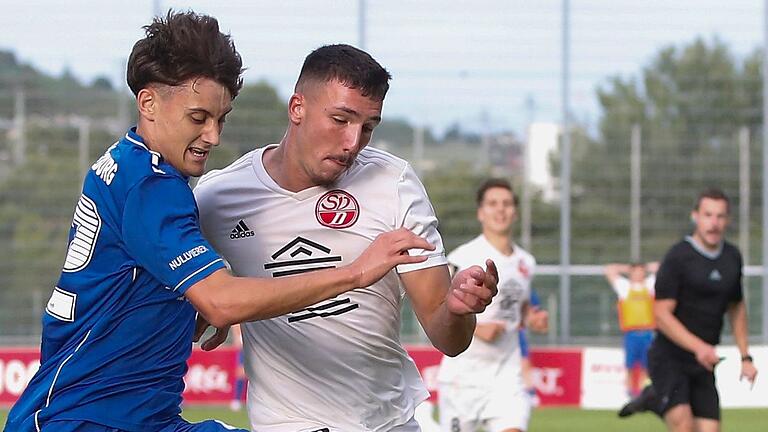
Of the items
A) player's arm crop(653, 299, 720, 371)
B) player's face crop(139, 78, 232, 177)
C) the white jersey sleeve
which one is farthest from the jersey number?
player's arm crop(653, 299, 720, 371)

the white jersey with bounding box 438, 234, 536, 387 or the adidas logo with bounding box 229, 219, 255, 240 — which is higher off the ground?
the adidas logo with bounding box 229, 219, 255, 240

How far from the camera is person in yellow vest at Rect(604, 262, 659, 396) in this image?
18.4 m

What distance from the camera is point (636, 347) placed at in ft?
60.3

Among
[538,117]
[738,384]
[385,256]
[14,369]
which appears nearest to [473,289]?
[385,256]

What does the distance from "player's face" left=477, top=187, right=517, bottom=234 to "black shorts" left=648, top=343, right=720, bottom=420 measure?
1.54 metres

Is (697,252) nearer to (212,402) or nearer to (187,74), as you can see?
(187,74)

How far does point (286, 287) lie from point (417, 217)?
2.78ft

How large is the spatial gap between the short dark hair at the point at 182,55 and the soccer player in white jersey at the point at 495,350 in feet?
17.9

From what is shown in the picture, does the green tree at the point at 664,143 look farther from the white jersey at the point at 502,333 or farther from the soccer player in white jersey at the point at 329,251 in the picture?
the soccer player in white jersey at the point at 329,251

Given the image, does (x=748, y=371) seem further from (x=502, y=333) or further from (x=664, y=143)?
(x=664, y=143)

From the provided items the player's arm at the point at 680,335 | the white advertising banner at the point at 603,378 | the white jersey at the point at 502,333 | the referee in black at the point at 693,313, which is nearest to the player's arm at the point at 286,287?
the white jersey at the point at 502,333

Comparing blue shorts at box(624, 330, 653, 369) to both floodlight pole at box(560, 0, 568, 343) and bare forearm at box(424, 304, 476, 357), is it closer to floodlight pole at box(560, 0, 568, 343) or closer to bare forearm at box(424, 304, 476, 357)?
floodlight pole at box(560, 0, 568, 343)

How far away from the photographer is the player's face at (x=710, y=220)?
10016 millimetres

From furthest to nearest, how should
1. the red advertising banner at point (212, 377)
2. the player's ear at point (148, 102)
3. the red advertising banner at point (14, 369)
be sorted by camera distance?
the red advertising banner at point (212, 377) → the red advertising banner at point (14, 369) → the player's ear at point (148, 102)
